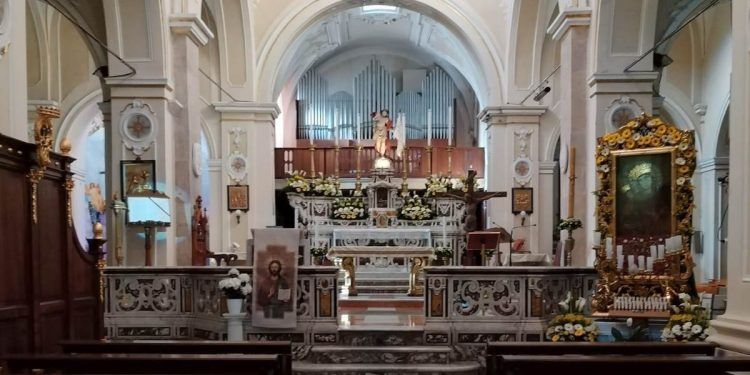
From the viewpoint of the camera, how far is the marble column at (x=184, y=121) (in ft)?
29.5

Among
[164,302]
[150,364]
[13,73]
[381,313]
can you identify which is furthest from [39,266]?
[381,313]

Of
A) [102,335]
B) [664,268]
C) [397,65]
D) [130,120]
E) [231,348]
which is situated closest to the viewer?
[231,348]

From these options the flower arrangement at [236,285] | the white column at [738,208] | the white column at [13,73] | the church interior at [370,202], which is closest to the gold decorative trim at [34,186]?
the church interior at [370,202]

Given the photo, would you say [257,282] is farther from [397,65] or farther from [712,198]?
[397,65]

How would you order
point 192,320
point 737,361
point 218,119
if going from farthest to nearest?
1. point 218,119
2. point 192,320
3. point 737,361

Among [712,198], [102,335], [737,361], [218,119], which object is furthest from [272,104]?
[737,361]

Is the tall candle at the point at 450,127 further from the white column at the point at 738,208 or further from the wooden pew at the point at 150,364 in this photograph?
the wooden pew at the point at 150,364

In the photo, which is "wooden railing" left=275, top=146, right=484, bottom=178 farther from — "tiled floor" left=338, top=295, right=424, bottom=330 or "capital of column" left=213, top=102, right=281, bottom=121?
"tiled floor" left=338, top=295, right=424, bottom=330

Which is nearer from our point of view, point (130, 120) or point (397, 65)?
point (130, 120)

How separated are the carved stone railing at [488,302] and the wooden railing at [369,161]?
10865 millimetres

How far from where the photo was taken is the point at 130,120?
28.7 ft

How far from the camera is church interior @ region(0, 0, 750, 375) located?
16.0ft

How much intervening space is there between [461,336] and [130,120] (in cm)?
541

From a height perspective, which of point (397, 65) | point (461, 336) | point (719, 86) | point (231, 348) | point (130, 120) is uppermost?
point (397, 65)
